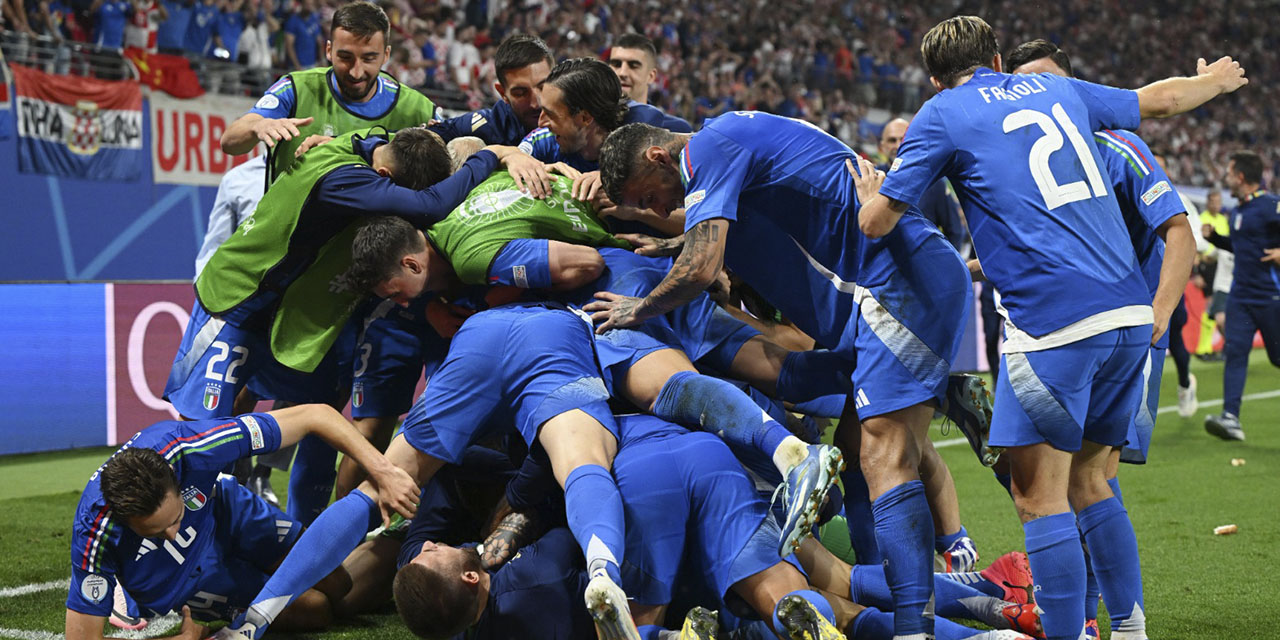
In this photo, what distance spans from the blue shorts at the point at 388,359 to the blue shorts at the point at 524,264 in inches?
33.6

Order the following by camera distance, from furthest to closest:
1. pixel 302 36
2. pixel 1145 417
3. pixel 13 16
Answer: pixel 302 36 → pixel 13 16 → pixel 1145 417

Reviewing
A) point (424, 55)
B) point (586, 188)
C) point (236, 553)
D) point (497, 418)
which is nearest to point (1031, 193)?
point (586, 188)

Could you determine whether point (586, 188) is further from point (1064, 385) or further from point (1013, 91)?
point (1064, 385)

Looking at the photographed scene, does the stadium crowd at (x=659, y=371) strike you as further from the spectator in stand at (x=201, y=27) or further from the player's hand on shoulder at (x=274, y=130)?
the spectator in stand at (x=201, y=27)

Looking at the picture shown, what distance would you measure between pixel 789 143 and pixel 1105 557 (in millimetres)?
1750

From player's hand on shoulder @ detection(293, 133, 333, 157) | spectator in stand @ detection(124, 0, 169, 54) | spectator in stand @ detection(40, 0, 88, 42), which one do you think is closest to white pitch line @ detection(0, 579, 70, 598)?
player's hand on shoulder @ detection(293, 133, 333, 157)

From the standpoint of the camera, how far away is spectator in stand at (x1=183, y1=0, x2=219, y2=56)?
45.6 feet

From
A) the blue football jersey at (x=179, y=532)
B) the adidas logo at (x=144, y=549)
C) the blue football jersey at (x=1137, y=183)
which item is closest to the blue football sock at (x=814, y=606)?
the blue football jersey at (x=1137, y=183)

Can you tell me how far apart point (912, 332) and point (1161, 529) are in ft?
10.3

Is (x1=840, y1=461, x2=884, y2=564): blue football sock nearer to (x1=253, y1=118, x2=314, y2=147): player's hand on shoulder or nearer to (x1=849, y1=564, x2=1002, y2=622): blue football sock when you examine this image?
(x1=849, y1=564, x2=1002, y2=622): blue football sock

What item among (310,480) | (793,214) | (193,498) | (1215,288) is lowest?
(1215,288)

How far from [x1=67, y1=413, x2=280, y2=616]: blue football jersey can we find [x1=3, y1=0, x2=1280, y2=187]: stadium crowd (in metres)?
10.4

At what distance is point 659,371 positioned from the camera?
4.32m

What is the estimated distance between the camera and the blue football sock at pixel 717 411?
155 inches
